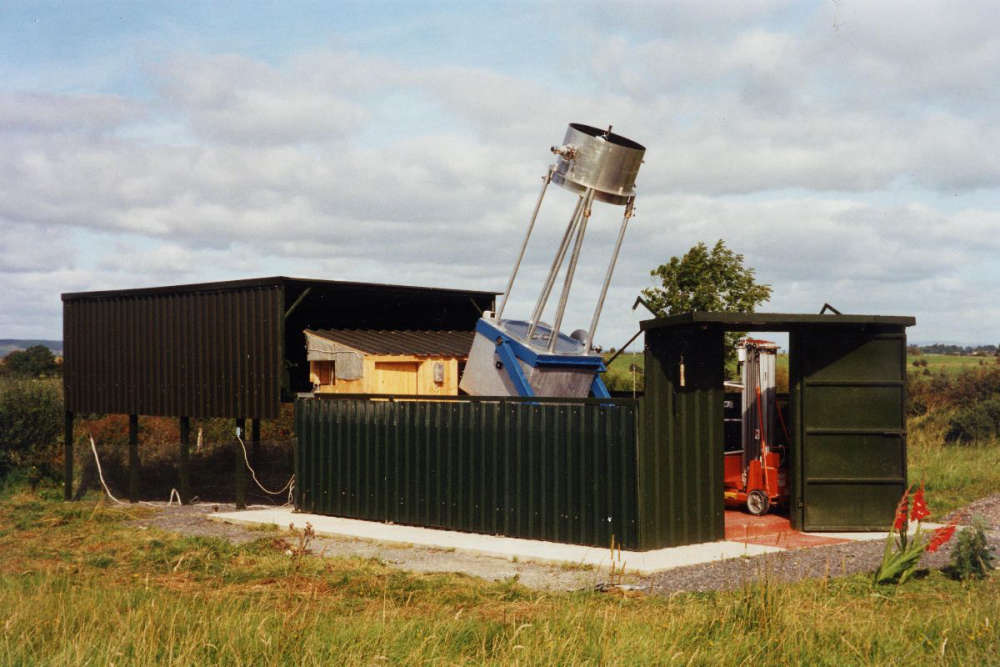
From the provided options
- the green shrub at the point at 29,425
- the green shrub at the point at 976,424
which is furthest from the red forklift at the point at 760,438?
the green shrub at the point at 976,424

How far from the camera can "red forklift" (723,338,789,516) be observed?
17.6m

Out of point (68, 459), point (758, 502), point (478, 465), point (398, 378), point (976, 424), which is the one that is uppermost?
point (398, 378)

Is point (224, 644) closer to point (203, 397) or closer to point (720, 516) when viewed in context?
point (720, 516)

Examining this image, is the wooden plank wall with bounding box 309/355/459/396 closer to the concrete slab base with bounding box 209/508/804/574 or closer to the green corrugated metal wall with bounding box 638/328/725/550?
the concrete slab base with bounding box 209/508/804/574

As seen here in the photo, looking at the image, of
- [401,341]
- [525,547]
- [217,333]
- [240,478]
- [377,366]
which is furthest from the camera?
[401,341]

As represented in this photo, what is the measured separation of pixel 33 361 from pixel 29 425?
40690 mm

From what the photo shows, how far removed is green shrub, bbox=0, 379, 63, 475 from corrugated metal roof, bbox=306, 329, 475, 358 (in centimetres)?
1095

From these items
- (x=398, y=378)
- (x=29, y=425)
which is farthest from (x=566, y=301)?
(x=29, y=425)

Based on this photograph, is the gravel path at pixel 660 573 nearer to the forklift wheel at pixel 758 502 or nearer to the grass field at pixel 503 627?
the grass field at pixel 503 627

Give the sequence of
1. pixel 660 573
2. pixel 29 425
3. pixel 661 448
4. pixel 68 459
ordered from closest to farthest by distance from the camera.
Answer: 1. pixel 660 573
2. pixel 661 448
3. pixel 68 459
4. pixel 29 425

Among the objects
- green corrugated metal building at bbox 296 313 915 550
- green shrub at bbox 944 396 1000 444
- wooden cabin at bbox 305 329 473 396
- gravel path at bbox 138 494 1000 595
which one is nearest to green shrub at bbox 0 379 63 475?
wooden cabin at bbox 305 329 473 396

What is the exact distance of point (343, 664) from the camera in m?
7.18

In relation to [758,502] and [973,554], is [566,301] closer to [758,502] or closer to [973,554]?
[758,502]

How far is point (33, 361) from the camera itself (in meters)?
66.1
